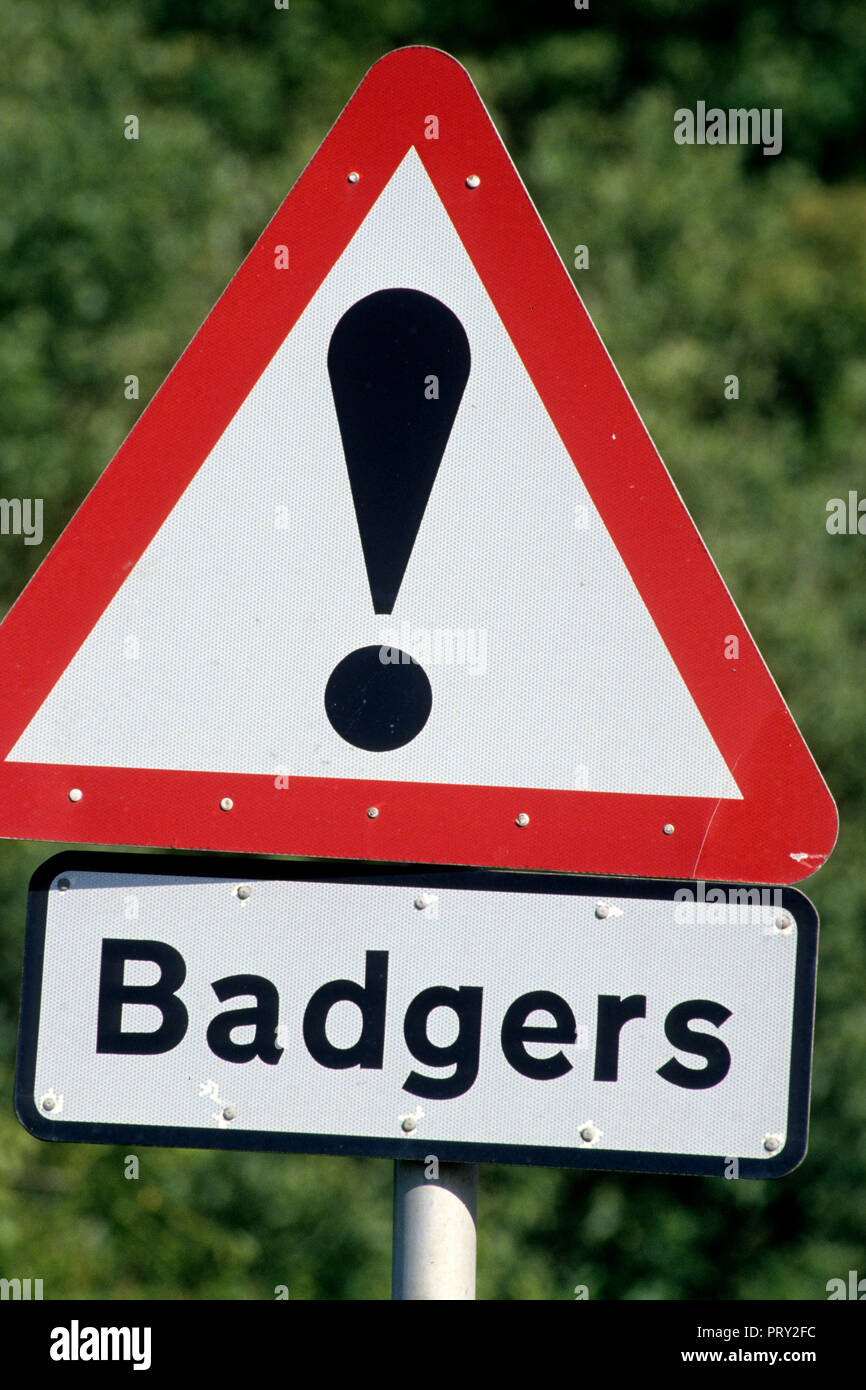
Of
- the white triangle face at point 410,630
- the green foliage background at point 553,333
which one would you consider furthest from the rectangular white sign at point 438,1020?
the green foliage background at point 553,333

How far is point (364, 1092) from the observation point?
1.41 m

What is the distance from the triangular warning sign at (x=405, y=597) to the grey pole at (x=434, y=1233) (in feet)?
0.98

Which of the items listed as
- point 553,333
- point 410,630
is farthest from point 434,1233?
point 553,333

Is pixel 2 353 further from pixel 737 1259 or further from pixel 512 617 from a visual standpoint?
pixel 512 617

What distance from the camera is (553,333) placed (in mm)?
1483

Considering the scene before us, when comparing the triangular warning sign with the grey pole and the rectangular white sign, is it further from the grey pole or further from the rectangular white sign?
the grey pole

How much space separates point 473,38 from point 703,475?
20.3 ft

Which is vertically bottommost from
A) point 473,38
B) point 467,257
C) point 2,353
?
point 467,257

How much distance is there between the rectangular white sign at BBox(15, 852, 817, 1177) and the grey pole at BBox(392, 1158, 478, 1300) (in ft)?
0.12

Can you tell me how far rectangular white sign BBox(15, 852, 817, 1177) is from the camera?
1406 mm

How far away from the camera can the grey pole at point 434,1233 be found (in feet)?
4.58

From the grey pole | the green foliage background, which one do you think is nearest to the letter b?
the grey pole

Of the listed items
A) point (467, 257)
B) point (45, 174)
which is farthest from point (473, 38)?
point (467, 257)

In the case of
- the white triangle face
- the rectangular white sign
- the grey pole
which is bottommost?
the grey pole
